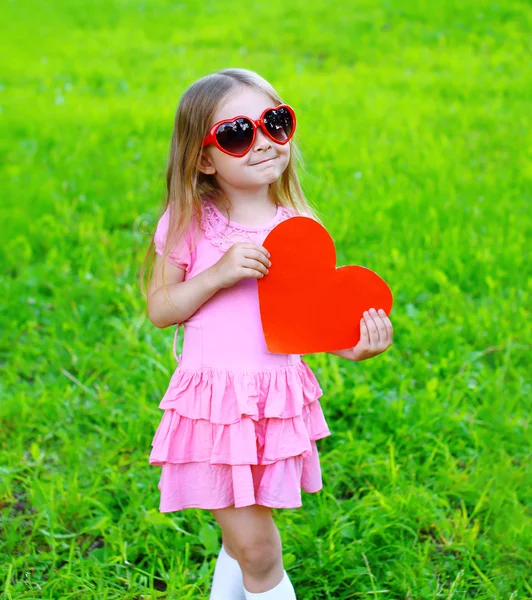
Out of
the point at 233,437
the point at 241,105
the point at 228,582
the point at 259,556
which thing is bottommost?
the point at 228,582

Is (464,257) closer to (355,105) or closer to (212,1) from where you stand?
(355,105)

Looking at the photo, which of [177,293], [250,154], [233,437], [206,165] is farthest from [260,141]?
[233,437]

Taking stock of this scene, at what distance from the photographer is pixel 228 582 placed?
1984mm

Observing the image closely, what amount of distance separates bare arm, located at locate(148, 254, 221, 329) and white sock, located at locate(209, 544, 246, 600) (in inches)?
26.8

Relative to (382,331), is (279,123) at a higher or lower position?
higher

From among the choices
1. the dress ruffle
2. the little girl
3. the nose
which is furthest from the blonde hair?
the dress ruffle

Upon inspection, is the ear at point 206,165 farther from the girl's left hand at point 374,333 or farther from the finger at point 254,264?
the girl's left hand at point 374,333

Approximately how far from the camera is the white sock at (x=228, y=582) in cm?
198

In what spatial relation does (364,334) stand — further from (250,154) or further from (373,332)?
(250,154)

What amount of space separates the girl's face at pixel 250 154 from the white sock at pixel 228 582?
0.99 metres

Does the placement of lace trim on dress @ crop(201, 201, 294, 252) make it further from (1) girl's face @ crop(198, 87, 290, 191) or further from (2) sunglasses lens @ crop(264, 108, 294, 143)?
(2) sunglasses lens @ crop(264, 108, 294, 143)

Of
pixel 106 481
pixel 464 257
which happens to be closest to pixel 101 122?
pixel 464 257

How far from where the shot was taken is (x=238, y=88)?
1677 mm

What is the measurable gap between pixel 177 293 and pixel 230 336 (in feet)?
0.50
